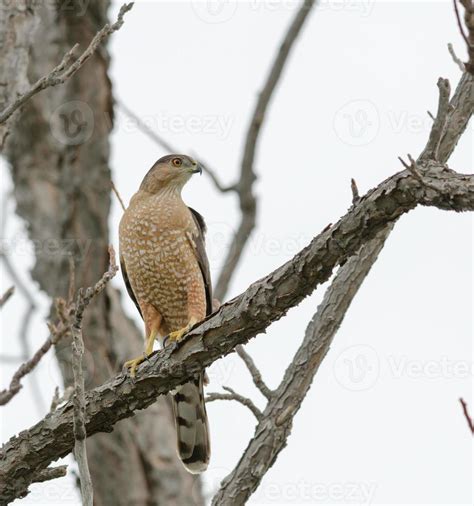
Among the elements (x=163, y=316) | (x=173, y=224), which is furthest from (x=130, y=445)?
(x=173, y=224)

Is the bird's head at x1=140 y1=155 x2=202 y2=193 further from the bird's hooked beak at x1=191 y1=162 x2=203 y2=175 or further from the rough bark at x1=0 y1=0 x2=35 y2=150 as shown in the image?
→ the rough bark at x1=0 y1=0 x2=35 y2=150

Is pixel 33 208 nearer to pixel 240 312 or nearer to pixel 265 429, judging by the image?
pixel 265 429

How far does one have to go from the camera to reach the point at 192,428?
22.9 feet

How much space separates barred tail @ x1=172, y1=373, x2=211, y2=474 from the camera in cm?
695

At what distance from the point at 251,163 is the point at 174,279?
102 inches

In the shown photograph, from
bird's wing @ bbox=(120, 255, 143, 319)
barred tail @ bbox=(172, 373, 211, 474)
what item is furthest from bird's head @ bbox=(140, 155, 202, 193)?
barred tail @ bbox=(172, 373, 211, 474)

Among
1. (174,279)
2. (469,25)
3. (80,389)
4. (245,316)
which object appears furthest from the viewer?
(174,279)

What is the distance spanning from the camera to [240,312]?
4.41 m

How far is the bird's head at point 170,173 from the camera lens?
739 cm

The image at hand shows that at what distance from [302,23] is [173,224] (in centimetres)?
352

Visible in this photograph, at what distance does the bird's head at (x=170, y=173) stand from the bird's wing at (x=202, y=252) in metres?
0.25

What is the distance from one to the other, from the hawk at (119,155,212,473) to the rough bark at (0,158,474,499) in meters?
1.90

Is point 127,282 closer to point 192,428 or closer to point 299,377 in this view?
point 192,428

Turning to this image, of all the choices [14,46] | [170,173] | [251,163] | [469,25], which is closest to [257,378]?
[170,173]
